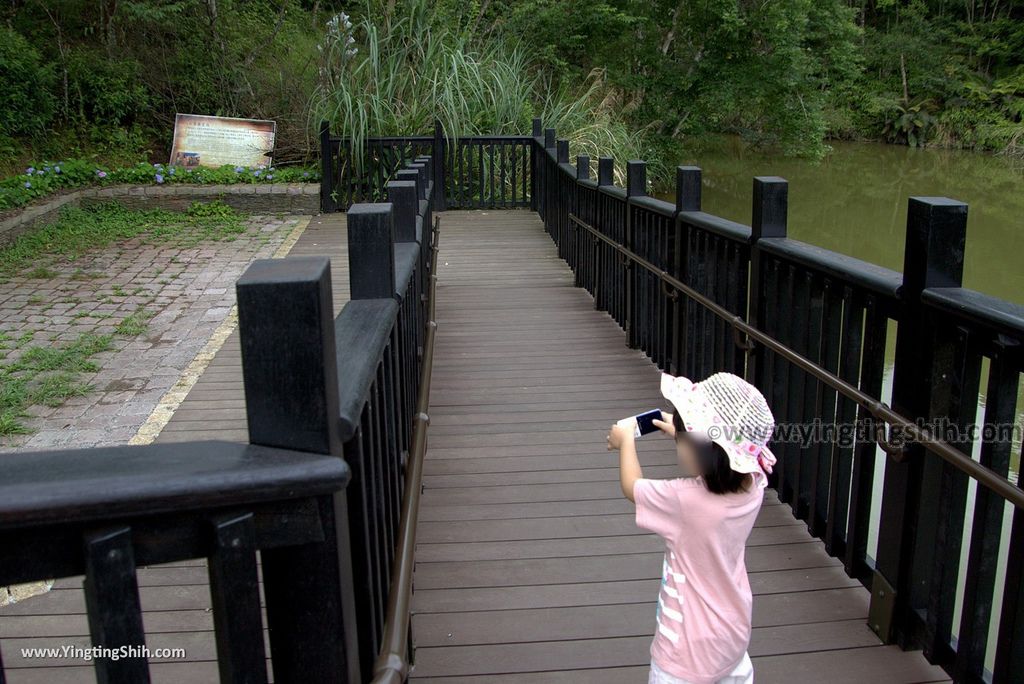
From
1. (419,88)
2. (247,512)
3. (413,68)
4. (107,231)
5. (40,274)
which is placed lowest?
(40,274)

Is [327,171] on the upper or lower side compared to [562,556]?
upper

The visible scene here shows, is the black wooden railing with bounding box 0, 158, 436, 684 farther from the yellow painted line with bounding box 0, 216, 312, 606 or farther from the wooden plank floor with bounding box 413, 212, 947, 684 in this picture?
the yellow painted line with bounding box 0, 216, 312, 606

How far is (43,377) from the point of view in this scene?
19.4 ft

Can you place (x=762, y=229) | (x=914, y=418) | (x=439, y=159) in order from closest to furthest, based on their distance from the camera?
(x=914, y=418) → (x=762, y=229) → (x=439, y=159)

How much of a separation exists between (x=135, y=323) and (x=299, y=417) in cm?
661

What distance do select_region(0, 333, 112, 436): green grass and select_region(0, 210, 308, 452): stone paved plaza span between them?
49mm

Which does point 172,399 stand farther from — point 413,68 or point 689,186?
point 413,68

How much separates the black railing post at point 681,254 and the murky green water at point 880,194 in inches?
405

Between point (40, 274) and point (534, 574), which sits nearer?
point (534, 574)

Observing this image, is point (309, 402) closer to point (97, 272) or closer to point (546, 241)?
point (97, 272)

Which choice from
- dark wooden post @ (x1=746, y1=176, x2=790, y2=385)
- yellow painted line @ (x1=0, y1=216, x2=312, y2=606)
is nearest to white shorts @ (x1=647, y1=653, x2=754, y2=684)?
dark wooden post @ (x1=746, y1=176, x2=790, y2=385)

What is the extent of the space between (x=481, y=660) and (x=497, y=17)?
65.8ft

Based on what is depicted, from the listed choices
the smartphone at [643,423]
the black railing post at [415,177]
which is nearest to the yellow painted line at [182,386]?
the black railing post at [415,177]

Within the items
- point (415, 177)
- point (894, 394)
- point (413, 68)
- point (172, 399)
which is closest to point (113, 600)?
point (894, 394)
